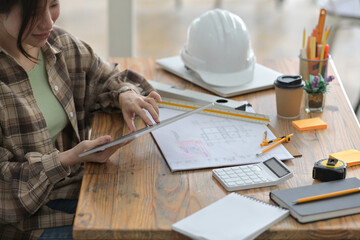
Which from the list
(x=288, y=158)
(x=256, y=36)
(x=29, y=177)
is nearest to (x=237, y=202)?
(x=288, y=158)

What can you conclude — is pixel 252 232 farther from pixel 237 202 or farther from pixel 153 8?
pixel 153 8

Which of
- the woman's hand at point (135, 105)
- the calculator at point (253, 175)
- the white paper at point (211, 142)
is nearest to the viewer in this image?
the calculator at point (253, 175)

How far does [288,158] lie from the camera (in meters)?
1.30

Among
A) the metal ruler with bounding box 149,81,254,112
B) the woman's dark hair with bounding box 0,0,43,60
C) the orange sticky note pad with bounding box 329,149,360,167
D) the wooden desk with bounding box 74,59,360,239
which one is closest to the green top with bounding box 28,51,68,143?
the wooden desk with bounding box 74,59,360,239

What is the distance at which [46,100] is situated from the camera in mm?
1444

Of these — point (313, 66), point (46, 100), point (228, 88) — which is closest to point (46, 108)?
point (46, 100)

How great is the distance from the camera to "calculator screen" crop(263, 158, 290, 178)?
3.99ft

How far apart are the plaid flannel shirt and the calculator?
1.20 feet

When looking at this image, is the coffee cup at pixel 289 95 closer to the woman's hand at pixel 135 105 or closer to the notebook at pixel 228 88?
the notebook at pixel 228 88

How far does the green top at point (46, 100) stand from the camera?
56.2 inches

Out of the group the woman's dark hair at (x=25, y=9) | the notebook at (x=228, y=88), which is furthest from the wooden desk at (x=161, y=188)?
the woman's dark hair at (x=25, y=9)

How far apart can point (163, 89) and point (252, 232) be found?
0.76 meters

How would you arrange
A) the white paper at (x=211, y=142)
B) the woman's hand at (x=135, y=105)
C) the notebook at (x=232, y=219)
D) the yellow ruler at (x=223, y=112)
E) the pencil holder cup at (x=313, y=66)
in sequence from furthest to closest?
the pencil holder cup at (x=313, y=66), the yellow ruler at (x=223, y=112), the woman's hand at (x=135, y=105), the white paper at (x=211, y=142), the notebook at (x=232, y=219)

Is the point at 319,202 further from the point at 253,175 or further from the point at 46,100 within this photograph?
the point at 46,100
